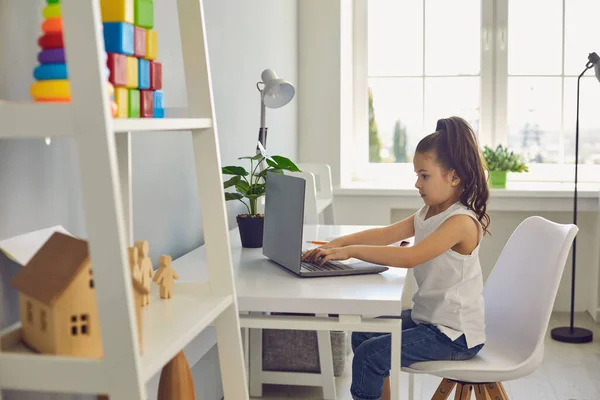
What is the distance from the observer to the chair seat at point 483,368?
6.28 ft

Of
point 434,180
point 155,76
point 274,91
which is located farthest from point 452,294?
point 155,76

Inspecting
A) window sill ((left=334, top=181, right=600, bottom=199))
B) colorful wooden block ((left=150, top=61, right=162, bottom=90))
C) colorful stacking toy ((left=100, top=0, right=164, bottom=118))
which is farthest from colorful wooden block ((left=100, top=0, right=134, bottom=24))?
window sill ((left=334, top=181, right=600, bottom=199))

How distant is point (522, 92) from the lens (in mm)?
4469

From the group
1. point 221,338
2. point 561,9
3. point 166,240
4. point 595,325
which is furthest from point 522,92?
point 221,338

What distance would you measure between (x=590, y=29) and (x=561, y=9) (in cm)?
20

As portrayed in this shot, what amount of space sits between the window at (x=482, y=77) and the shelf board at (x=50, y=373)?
3682 mm

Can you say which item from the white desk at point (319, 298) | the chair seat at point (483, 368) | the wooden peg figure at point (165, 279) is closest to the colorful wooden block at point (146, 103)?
the wooden peg figure at point (165, 279)

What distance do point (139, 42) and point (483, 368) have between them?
1197 mm

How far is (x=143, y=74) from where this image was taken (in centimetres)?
124

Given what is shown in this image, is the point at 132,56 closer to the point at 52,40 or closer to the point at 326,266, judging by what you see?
the point at 52,40

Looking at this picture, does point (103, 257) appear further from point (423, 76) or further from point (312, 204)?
point (423, 76)

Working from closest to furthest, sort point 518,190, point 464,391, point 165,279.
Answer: point 165,279
point 464,391
point 518,190

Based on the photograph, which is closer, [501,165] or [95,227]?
[95,227]

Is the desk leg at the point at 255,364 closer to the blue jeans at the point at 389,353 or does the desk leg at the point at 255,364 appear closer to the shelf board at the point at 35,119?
the blue jeans at the point at 389,353
